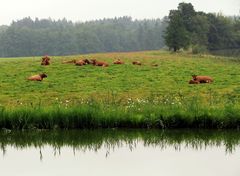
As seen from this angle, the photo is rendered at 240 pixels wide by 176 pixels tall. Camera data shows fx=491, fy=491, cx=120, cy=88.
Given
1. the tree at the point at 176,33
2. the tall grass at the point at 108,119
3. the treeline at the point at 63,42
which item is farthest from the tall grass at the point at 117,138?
the treeline at the point at 63,42

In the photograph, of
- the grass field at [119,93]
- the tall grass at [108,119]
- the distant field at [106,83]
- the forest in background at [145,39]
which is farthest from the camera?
the forest in background at [145,39]

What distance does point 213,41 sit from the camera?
105 metres

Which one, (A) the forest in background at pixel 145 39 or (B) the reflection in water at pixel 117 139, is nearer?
(B) the reflection in water at pixel 117 139

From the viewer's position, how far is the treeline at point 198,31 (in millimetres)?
72562

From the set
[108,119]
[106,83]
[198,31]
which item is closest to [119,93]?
[106,83]

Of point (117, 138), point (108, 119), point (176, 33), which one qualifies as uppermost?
point (176, 33)

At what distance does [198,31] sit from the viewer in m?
88.9

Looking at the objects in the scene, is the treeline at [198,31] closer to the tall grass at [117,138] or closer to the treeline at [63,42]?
the tall grass at [117,138]

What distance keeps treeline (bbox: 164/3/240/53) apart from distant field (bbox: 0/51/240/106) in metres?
28.9

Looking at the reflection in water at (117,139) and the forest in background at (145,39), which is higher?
the forest in background at (145,39)

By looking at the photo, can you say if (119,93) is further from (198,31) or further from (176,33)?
(198,31)

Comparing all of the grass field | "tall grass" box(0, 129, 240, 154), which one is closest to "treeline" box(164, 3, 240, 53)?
the grass field

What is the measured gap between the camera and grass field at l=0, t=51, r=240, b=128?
1848cm

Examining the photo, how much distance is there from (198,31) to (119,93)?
63.2m
